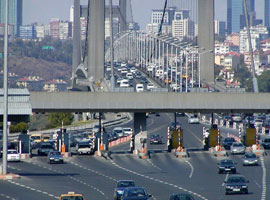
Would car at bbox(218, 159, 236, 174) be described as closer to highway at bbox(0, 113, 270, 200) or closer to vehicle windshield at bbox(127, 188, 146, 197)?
highway at bbox(0, 113, 270, 200)

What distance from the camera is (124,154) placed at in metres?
85.3

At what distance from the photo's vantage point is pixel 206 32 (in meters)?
113

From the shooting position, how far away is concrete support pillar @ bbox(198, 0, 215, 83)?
112625 mm

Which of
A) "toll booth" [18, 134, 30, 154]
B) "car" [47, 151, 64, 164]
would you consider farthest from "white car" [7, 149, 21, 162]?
"toll booth" [18, 134, 30, 154]

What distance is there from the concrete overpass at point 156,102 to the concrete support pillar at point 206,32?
30.7 metres

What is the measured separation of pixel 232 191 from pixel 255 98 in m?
33.6

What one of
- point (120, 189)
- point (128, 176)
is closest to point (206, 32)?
point (128, 176)

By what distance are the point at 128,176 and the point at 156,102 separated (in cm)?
1913

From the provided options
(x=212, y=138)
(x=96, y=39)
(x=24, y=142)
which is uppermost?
(x=96, y=39)

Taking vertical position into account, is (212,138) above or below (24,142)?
below

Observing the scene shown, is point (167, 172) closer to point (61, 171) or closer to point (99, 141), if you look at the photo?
point (61, 171)

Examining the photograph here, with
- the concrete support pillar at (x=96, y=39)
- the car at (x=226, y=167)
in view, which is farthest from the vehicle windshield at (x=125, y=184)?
the concrete support pillar at (x=96, y=39)

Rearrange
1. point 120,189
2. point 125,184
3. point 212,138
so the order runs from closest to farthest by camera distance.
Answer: point 120,189 < point 125,184 < point 212,138

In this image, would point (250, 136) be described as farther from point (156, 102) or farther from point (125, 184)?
point (125, 184)
